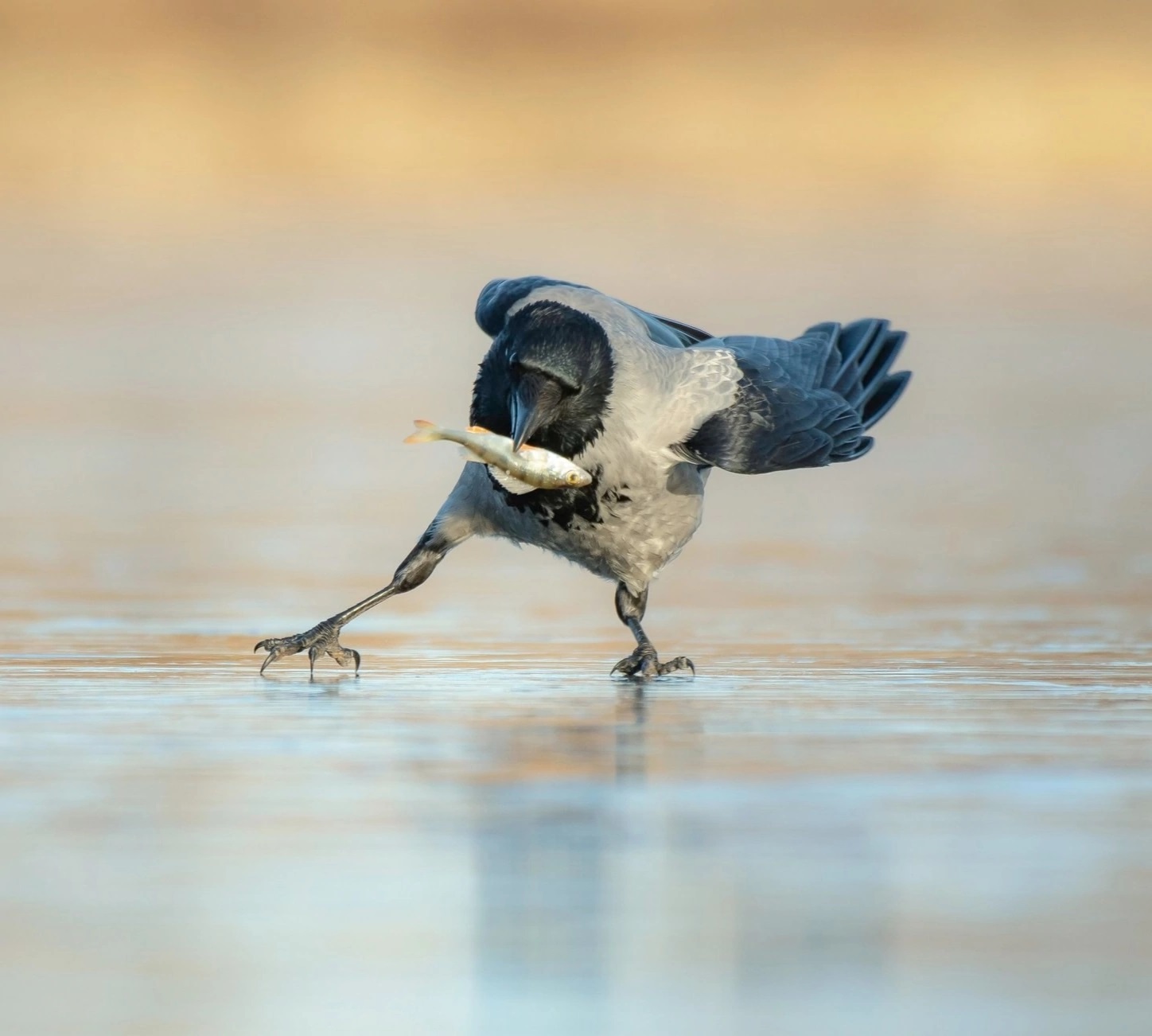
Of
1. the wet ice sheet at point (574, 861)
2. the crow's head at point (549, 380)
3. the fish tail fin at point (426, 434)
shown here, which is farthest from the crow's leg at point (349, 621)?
the wet ice sheet at point (574, 861)

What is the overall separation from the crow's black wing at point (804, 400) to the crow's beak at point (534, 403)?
2.30 ft

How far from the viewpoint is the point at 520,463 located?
952 cm

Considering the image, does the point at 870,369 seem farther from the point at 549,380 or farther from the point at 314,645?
the point at 314,645

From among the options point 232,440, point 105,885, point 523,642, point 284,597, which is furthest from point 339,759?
point 232,440

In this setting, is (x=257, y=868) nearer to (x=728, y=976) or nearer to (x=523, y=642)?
(x=728, y=976)

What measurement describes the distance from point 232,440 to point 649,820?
63.4ft

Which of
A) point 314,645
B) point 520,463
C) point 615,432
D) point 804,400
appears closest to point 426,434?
point 520,463

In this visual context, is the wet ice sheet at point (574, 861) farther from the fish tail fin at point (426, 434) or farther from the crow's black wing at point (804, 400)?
the crow's black wing at point (804, 400)

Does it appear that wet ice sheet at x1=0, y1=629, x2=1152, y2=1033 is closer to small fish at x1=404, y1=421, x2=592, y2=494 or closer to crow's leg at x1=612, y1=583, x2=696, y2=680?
small fish at x1=404, y1=421, x2=592, y2=494

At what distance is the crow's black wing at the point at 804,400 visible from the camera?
10.3 meters

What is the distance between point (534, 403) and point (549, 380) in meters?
0.13

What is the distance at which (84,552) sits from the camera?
1541 centimetres

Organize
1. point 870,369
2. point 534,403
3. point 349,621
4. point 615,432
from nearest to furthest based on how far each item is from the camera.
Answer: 1. point 534,403
2. point 615,432
3. point 349,621
4. point 870,369

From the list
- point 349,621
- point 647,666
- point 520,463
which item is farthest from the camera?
point 349,621
